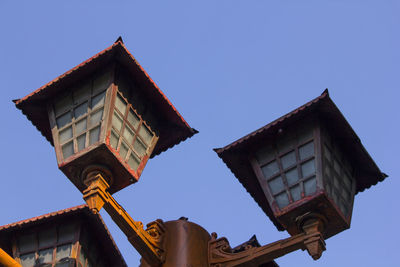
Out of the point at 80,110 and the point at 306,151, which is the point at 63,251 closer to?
the point at 80,110

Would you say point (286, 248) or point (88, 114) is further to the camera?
point (88, 114)

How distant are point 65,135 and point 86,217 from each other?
3114mm

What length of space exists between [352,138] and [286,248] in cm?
213

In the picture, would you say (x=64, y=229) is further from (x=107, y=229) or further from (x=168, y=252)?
(x=168, y=252)

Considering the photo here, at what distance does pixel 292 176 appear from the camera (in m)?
9.16

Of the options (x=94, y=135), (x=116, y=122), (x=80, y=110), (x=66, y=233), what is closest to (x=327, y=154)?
(x=116, y=122)

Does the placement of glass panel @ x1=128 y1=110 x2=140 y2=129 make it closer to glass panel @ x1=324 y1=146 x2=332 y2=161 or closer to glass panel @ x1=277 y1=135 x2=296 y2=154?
glass panel @ x1=277 y1=135 x2=296 y2=154

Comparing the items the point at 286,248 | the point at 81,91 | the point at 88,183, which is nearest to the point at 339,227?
the point at 286,248

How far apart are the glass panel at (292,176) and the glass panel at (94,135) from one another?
235 cm

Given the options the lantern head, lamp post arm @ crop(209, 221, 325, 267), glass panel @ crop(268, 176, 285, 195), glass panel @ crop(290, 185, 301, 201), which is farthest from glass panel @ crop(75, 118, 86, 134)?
glass panel @ crop(290, 185, 301, 201)

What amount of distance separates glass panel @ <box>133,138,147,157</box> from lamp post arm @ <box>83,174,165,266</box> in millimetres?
911

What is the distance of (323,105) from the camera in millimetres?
9547

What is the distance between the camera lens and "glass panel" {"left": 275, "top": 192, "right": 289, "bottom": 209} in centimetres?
898

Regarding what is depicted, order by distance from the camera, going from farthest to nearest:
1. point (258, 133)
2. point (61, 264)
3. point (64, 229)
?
point (64, 229), point (61, 264), point (258, 133)
